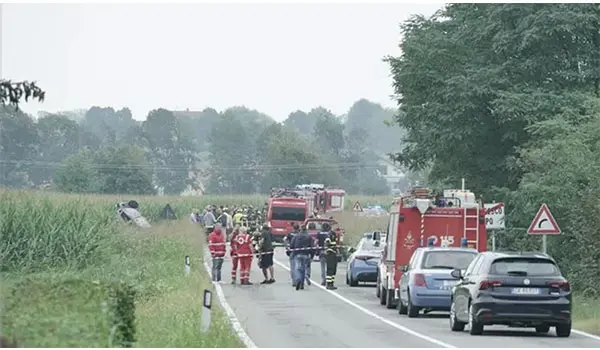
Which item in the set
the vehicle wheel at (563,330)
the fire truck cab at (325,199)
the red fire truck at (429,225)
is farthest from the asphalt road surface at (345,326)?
the fire truck cab at (325,199)

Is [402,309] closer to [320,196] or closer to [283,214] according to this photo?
[283,214]

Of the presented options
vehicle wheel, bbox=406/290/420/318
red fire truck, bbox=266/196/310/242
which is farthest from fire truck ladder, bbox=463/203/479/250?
red fire truck, bbox=266/196/310/242

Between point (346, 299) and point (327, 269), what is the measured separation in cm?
399

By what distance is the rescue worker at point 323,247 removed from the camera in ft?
141

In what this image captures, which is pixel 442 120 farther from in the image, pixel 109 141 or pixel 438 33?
pixel 109 141

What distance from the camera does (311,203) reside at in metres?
80.7

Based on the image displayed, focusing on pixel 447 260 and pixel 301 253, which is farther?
pixel 301 253

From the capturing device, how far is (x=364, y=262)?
4391 cm

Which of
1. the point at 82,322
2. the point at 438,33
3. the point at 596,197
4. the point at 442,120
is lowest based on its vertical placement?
the point at 82,322

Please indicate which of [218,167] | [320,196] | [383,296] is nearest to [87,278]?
[383,296]

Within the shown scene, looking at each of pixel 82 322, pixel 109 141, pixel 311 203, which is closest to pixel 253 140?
pixel 109 141

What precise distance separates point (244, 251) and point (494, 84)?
14948 millimetres

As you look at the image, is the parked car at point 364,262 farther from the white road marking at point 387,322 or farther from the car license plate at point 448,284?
the car license plate at point 448,284

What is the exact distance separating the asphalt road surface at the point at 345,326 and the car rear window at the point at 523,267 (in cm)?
109
